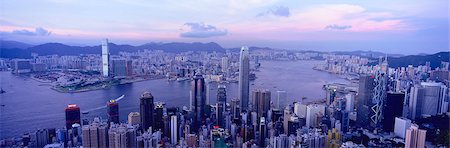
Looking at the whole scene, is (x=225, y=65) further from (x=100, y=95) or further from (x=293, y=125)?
(x=293, y=125)

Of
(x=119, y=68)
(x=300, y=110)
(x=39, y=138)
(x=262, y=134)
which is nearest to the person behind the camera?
(x=39, y=138)

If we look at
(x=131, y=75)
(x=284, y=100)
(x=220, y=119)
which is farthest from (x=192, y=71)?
(x=220, y=119)

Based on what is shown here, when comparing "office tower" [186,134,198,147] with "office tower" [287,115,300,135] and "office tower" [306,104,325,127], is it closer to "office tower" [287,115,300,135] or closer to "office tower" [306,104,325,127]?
"office tower" [287,115,300,135]

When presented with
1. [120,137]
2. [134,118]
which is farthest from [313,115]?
[120,137]

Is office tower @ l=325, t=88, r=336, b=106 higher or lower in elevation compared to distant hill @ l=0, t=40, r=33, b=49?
lower

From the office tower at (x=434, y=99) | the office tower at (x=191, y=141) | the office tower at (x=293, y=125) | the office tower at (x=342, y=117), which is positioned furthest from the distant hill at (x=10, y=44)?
the office tower at (x=434, y=99)

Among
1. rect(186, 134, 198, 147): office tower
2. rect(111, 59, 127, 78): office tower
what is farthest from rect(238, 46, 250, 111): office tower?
rect(111, 59, 127, 78): office tower

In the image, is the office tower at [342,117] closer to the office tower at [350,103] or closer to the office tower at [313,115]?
the office tower at [313,115]
